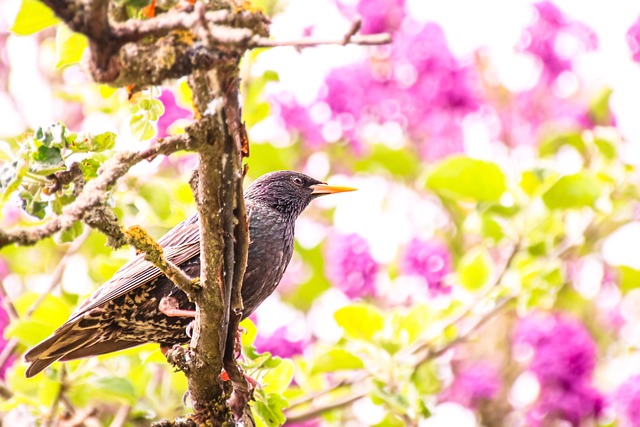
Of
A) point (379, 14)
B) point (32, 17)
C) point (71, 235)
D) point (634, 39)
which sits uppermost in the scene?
point (32, 17)

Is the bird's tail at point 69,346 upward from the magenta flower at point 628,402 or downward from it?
upward

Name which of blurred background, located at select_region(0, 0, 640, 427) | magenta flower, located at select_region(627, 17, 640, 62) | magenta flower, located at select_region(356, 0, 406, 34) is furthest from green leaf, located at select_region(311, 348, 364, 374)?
magenta flower, located at select_region(627, 17, 640, 62)

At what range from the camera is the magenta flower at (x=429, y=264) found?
506 cm

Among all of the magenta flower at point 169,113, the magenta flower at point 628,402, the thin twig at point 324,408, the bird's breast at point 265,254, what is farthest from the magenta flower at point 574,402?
the magenta flower at point 169,113

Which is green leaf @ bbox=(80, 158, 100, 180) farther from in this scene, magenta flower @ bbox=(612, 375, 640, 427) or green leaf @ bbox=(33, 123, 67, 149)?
magenta flower @ bbox=(612, 375, 640, 427)

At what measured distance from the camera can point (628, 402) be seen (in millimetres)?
4516

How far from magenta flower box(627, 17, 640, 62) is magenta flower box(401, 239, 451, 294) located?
72.9 inches

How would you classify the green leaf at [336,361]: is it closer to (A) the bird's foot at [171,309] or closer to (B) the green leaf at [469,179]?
(A) the bird's foot at [171,309]

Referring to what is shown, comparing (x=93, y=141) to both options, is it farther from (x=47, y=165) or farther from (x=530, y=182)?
(x=530, y=182)

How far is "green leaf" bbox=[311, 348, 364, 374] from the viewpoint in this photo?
151 inches

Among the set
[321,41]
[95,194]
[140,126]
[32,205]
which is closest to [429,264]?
[140,126]

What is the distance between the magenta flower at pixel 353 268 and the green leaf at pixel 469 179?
93cm

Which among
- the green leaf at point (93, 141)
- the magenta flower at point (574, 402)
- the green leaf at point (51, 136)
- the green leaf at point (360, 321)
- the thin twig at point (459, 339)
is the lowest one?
the magenta flower at point (574, 402)

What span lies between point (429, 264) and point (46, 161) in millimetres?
3266
